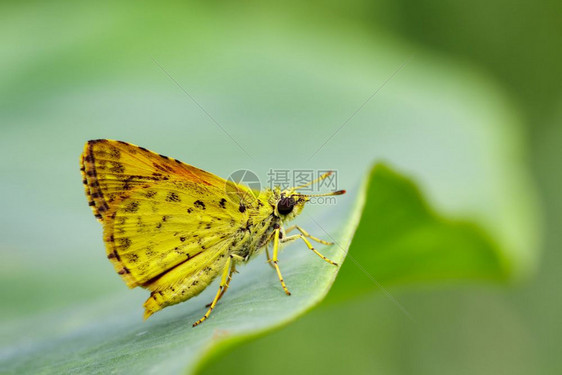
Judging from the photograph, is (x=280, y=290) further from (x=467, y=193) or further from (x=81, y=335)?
(x=467, y=193)

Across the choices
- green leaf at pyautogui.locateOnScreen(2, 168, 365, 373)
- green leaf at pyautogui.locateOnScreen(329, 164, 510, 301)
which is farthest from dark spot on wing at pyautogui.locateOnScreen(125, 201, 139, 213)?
green leaf at pyautogui.locateOnScreen(329, 164, 510, 301)

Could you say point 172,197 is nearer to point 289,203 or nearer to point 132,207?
point 132,207

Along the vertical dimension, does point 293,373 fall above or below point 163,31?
below

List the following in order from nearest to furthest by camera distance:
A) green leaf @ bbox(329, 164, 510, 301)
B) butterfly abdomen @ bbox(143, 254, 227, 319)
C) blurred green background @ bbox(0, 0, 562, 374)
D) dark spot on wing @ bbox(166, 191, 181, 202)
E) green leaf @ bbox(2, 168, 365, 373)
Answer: green leaf @ bbox(2, 168, 365, 373)
green leaf @ bbox(329, 164, 510, 301)
butterfly abdomen @ bbox(143, 254, 227, 319)
dark spot on wing @ bbox(166, 191, 181, 202)
blurred green background @ bbox(0, 0, 562, 374)

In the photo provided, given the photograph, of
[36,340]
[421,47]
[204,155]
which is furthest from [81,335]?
[421,47]

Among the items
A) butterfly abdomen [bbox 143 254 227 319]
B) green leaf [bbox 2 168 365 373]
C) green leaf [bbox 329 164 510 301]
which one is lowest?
green leaf [bbox 2 168 365 373]

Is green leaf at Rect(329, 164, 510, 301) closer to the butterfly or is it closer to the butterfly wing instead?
the butterfly

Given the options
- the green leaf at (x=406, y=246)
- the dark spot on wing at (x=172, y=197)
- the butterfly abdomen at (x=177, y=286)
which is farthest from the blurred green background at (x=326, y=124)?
the dark spot on wing at (x=172, y=197)

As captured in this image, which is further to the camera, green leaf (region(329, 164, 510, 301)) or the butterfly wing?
the butterfly wing
